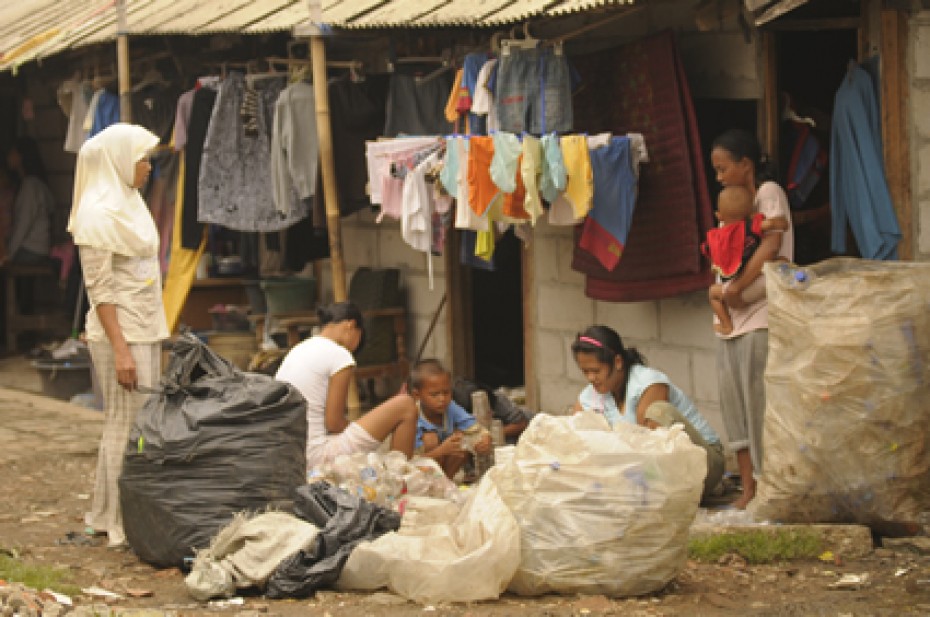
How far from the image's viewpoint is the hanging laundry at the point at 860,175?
7.02m

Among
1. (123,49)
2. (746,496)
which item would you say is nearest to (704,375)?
(746,496)

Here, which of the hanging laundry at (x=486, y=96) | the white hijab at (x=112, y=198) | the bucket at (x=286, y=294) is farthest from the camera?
the bucket at (x=286, y=294)

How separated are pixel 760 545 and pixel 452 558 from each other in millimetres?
1428

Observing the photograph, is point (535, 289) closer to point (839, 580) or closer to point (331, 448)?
point (331, 448)

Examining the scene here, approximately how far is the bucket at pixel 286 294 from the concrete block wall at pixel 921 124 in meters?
5.35

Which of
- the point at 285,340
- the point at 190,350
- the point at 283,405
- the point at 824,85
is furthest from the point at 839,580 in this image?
the point at 285,340

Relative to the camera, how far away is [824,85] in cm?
838

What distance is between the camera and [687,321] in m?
8.35

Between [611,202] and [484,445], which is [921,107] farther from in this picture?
[484,445]

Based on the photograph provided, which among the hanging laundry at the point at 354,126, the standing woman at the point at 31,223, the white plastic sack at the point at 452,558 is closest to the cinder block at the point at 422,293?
the hanging laundry at the point at 354,126

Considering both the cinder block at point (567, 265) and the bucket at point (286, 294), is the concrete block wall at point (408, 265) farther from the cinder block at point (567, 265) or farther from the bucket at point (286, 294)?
the cinder block at point (567, 265)

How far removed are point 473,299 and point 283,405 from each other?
461 centimetres

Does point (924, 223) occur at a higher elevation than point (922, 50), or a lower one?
lower

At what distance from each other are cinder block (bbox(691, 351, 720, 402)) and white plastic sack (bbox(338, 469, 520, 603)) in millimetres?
2688
